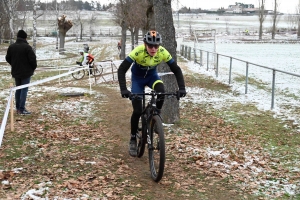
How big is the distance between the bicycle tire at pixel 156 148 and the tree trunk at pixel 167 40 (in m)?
3.02

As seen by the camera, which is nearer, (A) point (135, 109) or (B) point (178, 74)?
(B) point (178, 74)

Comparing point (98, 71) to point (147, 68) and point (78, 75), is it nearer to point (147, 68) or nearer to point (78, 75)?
point (78, 75)

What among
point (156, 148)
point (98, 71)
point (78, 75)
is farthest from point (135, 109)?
point (98, 71)

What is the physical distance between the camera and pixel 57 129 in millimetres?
8281

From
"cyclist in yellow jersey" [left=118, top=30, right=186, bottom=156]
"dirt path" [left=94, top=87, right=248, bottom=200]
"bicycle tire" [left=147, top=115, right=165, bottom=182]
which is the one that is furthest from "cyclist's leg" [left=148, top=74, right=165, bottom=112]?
"dirt path" [left=94, top=87, right=248, bottom=200]

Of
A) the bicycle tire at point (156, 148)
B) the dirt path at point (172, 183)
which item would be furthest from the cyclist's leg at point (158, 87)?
the dirt path at point (172, 183)

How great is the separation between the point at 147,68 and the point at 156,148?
129 centimetres

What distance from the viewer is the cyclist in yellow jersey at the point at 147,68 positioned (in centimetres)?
544

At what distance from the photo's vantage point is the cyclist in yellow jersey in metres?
5.44

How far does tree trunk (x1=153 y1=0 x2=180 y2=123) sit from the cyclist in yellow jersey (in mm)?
2421

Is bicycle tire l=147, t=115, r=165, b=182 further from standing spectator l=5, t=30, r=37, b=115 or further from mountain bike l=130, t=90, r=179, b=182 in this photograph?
standing spectator l=5, t=30, r=37, b=115

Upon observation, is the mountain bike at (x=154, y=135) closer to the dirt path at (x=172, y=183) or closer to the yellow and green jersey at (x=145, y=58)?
the dirt path at (x=172, y=183)

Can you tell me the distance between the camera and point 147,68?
591 cm

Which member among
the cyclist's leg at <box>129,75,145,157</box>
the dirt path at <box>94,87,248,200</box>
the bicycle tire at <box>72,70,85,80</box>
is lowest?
the dirt path at <box>94,87,248,200</box>
